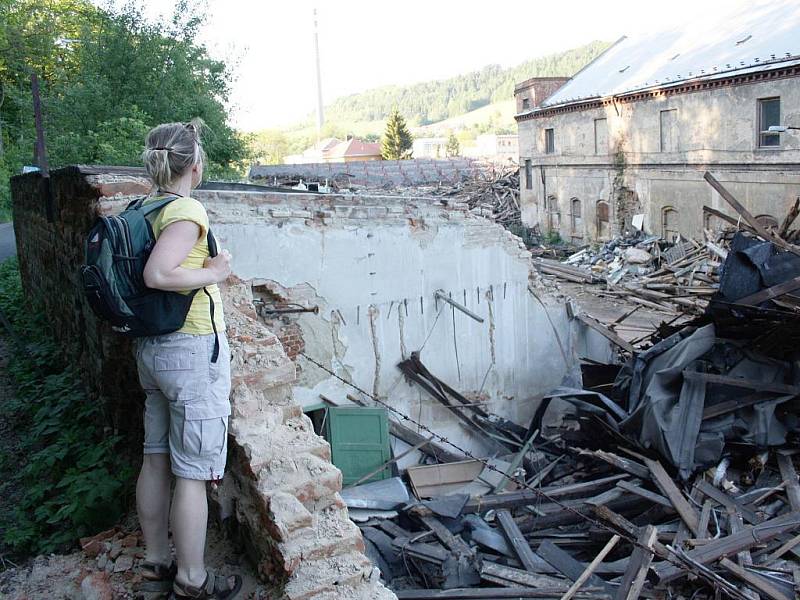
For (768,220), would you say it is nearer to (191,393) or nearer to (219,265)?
(219,265)

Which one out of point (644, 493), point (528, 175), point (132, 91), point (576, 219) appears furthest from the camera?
point (528, 175)

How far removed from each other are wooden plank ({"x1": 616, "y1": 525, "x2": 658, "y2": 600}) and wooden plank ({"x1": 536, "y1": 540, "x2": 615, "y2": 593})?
17 centimetres

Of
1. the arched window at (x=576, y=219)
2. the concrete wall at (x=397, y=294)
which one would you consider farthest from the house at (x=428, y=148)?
the concrete wall at (x=397, y=294)

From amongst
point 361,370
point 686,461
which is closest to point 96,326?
point 361,370

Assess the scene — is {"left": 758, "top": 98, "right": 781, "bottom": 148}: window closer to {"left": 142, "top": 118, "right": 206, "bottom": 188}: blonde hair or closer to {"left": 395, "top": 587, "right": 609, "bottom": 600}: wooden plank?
{"left": 395, "top": 587, "right": 609, "bottom": 600}: wooden plank

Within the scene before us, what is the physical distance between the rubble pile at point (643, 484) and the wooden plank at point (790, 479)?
0.02 m

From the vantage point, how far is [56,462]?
17.3 feet

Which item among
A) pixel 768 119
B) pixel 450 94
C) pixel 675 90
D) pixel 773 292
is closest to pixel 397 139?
pixel 675 90

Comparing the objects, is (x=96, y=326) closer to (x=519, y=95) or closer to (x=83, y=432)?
(x=83, y=432)

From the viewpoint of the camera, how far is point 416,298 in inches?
399

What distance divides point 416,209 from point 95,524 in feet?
21.8

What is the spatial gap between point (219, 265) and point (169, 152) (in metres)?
0.52

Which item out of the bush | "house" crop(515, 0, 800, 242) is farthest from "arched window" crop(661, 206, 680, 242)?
the bush

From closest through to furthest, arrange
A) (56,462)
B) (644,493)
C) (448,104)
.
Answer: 1. (56,462)
2. (644,493)
3. (448,104)
